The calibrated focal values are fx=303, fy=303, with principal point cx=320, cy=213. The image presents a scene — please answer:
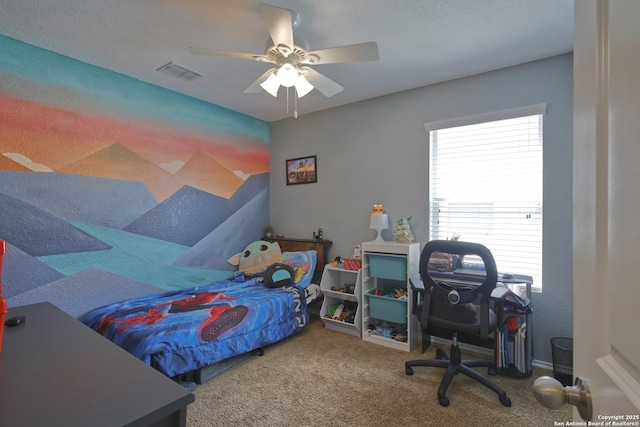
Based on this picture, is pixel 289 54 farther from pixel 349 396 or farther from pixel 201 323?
pixel 349 396

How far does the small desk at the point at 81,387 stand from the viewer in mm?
730

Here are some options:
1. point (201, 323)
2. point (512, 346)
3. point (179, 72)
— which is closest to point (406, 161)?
point (512, 346)

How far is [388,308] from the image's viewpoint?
115 inches

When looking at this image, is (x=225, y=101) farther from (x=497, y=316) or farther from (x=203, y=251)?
(x=497, y=316)

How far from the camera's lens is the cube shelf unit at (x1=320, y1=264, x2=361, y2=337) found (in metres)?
3.10

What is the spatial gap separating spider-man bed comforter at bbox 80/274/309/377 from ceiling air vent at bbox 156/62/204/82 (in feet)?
6.84

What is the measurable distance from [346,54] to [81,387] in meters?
1.99

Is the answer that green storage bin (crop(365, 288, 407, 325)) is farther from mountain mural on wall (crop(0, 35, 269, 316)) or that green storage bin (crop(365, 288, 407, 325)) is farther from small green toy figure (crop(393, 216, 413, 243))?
mountain mural on wall (crop(0, 35, 269, 316))

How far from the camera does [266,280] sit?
10.5 ft

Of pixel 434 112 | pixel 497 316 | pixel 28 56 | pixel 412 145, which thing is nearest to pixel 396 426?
pixel 497 316

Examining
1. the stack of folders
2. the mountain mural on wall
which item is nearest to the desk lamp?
the stack of folders

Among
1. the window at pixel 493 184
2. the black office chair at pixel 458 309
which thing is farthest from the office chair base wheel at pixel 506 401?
the window at pixel 493 184

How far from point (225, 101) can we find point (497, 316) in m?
3.40

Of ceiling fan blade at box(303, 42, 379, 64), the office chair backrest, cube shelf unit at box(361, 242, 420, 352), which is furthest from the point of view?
cube shelf unit at box(361, 242, 420, 352)
